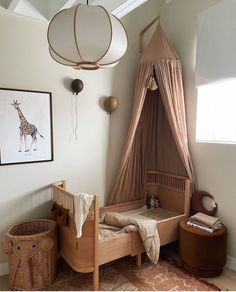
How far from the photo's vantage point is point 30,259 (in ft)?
7.40

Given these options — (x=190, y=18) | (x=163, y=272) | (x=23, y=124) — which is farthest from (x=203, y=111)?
(x=23, y=124)

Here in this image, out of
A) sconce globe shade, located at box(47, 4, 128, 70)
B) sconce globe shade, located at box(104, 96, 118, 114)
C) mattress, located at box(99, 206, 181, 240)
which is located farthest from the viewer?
sconce globe shade, located at box(104, 96, 118, 114)

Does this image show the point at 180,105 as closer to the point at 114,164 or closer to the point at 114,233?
the point at 114,164

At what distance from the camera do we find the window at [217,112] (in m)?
2.67

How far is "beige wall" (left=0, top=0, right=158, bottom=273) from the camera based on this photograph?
2.46 metres

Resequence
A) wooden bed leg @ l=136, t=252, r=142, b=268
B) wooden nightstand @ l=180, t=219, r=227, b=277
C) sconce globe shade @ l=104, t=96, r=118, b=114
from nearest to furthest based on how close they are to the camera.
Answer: wooden nightstand @ l=180, t=219, r=227, b=277 < wooden bed leg @ l=136, t=252, r=142, b=268 < sconce globe shade @ l=104, t=96, r=118, b=114

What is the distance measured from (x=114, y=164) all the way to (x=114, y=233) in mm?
943

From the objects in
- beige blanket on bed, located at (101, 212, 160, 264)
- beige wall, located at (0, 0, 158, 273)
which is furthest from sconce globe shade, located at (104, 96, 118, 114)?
beige blanket on bed, located at (101, 212, 160, 264)

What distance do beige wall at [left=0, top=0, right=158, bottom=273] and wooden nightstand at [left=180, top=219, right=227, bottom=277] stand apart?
1.19 m

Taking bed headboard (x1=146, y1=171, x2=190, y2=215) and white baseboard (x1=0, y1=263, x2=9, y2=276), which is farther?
bed headboard (x1=146, y1=171, x2=190, y2=215)

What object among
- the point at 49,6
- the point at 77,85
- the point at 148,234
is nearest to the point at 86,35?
the point at 77,85

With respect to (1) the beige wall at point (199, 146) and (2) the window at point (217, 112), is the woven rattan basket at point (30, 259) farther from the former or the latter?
(2) the window at point (217, 112)

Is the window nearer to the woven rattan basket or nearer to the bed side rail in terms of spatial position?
the bed side rail

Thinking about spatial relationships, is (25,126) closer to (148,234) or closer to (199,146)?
(148,234)
